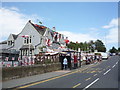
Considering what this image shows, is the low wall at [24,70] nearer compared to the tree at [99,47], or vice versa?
the low wall at [24,70]

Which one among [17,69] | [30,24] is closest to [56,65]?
[17,69]

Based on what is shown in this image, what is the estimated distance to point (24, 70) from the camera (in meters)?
16.7

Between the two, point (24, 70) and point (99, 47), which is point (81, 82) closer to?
point (24, 70)

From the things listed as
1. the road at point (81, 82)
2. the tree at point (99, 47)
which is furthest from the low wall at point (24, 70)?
the tree at point (99, 47)

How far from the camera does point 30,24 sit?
5112cm

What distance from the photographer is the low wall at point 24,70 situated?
14200 millimetres

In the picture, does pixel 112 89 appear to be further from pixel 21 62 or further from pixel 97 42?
pixel 97 42

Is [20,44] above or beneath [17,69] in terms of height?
above

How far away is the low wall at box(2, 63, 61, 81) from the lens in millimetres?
14200

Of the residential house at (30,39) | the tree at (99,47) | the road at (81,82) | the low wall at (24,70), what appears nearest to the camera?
the road at (81,82)

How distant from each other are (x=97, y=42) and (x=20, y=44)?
107 m

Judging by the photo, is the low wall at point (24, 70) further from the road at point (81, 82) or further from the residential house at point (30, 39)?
the residential house at point (30, 39)

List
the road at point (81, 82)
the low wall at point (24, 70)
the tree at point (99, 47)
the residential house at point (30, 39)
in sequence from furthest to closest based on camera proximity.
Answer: the tree at point (99, 47) → the residential house at point (30, 39) → the low wall at point (24, 70) → the road at point (81, 82)

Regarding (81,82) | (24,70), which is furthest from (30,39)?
(81,82)
